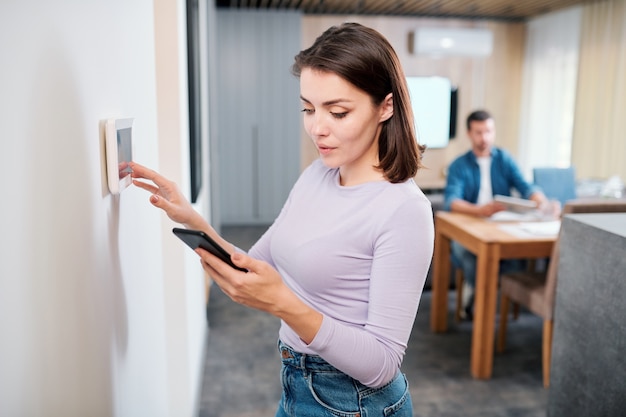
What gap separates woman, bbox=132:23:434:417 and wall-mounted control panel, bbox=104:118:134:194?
6 cm

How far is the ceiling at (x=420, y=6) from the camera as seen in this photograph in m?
5.99

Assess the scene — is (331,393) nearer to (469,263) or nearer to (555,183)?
(469,263)

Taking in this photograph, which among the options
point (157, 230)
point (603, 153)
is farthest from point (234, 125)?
point (157, 230)

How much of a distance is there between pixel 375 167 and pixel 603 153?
5.26 metres

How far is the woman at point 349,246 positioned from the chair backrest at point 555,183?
352 centimetres

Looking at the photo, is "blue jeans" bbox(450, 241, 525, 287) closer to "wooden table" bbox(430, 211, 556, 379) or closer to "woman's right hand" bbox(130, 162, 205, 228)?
"wooden table" bbox(430, 211, 556, 379)

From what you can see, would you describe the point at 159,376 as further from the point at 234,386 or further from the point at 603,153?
the point at 603,153

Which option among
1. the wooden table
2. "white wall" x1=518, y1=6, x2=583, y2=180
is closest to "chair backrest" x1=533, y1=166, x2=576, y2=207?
the wooden table

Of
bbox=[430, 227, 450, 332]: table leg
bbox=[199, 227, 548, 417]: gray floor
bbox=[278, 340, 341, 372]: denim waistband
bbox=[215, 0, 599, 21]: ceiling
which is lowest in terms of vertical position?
bbox=[199, 227, 548, 417]: gray floor

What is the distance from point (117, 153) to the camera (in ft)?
3.21

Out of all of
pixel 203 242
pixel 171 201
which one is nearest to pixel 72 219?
pixel 203 242

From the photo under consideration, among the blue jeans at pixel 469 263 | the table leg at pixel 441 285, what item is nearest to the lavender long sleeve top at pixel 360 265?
the table leg at pixel 441 285

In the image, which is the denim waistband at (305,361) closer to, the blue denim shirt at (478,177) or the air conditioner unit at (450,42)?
the blue denim shirt at (478,177)

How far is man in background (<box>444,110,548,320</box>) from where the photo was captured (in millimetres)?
3701
